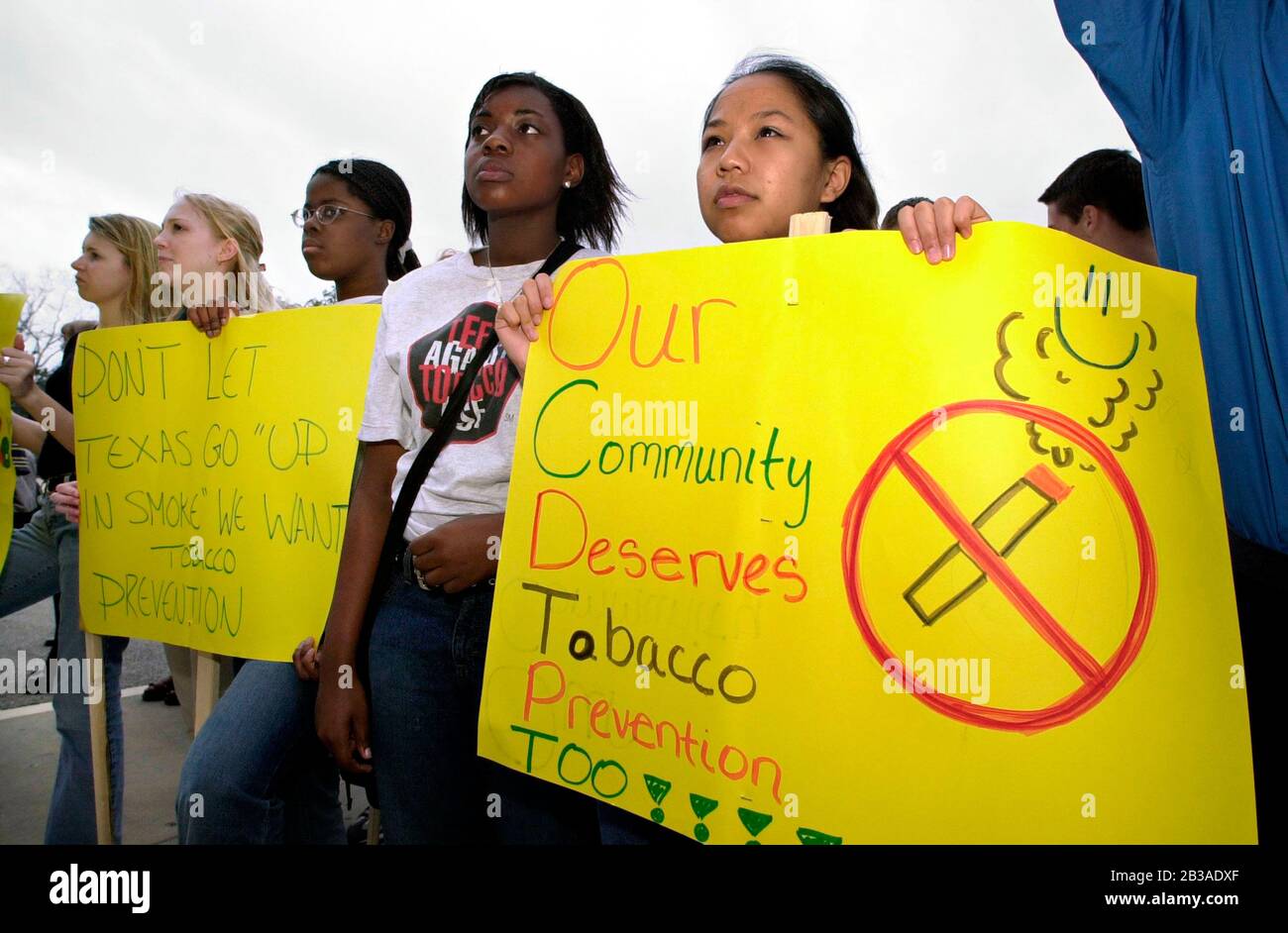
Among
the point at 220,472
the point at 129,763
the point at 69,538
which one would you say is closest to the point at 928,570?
the point at 220,472

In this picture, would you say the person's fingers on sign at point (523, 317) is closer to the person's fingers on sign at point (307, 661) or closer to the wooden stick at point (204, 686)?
the person's fingers on sign at point (307, 661)

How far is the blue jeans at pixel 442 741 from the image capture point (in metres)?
1.42

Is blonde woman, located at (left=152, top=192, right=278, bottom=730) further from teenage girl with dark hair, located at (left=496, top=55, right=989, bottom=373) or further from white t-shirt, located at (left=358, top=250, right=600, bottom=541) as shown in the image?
teenage girl with dark hair, located at (left=496, top=55, right=989, bottom=373)

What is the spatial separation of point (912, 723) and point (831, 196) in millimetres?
939

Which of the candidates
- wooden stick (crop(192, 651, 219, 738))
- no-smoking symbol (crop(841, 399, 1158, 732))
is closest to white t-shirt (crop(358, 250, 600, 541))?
no-smoking symbol (crop(841, 399, 1158, 732))

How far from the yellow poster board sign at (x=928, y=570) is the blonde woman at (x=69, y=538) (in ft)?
6.23

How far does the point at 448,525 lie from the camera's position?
1401mm

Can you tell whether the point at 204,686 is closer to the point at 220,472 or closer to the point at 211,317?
the point at 220,472

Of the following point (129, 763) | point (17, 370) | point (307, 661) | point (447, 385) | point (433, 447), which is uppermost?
point (17, 370)

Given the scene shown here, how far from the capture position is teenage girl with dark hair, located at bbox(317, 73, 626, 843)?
1.43m

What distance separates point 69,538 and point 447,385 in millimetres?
1690

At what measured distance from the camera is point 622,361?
1269mm
